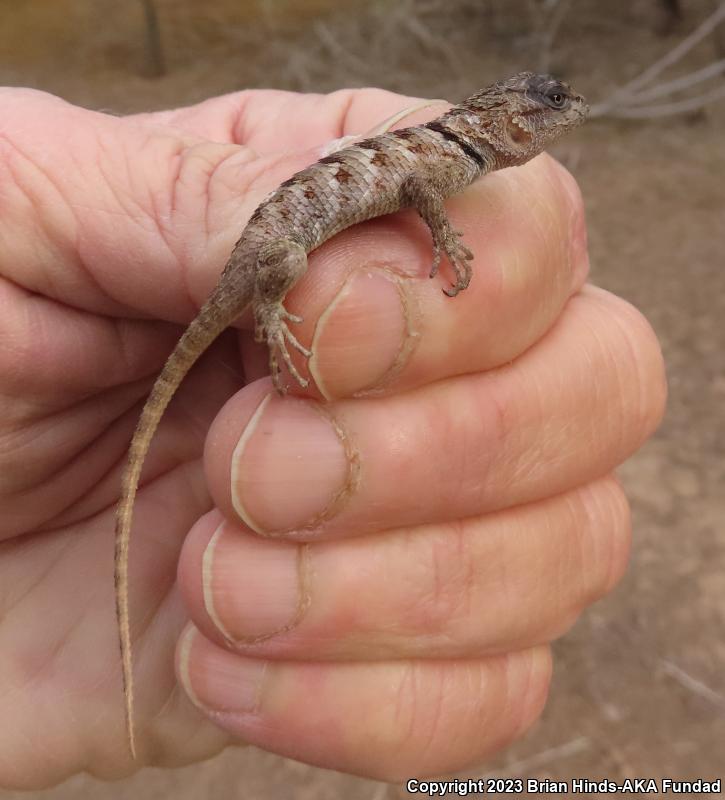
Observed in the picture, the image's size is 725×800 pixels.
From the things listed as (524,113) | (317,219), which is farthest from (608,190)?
(317,219)

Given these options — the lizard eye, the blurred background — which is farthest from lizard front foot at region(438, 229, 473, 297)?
the blurred background

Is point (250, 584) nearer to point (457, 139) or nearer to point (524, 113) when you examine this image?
point (457, 139)

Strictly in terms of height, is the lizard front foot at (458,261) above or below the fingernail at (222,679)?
above

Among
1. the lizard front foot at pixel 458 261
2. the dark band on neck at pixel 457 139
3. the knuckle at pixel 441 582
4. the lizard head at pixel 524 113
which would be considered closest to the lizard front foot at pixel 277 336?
the lizard front foot at pixel 458 261

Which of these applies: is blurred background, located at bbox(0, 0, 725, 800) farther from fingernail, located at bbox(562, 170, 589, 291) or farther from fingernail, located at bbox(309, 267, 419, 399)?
fingernail, located at bbox(309, 267, 419, 399)

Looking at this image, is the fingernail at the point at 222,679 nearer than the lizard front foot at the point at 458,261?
No

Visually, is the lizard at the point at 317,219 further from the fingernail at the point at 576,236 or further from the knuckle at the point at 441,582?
the knuckle at the point at 441,582
